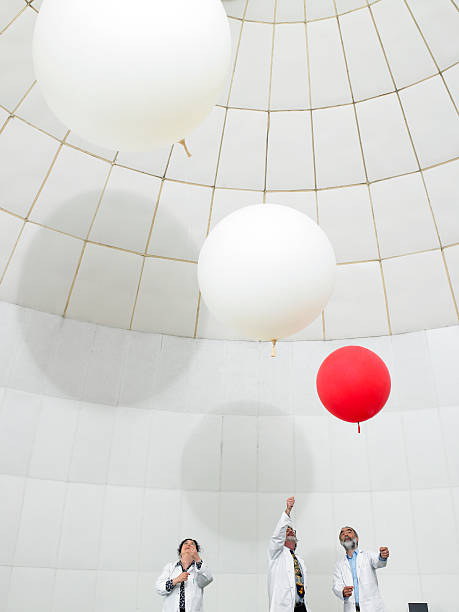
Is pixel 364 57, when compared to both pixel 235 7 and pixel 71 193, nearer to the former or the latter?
pixel 235 7

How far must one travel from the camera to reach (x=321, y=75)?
282 inches

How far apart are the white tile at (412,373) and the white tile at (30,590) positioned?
463 centimetres

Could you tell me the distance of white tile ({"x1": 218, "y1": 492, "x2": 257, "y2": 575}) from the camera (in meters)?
6.82

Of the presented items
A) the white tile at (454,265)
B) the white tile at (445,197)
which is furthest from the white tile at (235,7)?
the white tile at (454,265)

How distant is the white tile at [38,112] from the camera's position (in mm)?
6723

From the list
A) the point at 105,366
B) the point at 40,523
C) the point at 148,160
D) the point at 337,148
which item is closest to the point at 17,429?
the point at 40,523

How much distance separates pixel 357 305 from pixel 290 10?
376 centimetres

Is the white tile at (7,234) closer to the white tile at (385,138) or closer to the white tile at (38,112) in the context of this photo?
the white tile at (38,112)

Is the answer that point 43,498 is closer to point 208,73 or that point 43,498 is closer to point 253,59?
point 208,73

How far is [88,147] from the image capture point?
7.16 metres

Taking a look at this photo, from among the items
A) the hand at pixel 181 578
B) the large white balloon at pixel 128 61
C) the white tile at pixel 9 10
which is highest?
the white tile at pixel 9 10

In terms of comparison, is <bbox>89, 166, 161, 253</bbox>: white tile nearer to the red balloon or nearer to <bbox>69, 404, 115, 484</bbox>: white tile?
<bbox>69, 404, 115, 484</bbox>: white tile

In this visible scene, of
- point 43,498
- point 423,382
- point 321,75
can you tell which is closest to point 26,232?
point 43,498

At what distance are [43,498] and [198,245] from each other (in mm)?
3653
